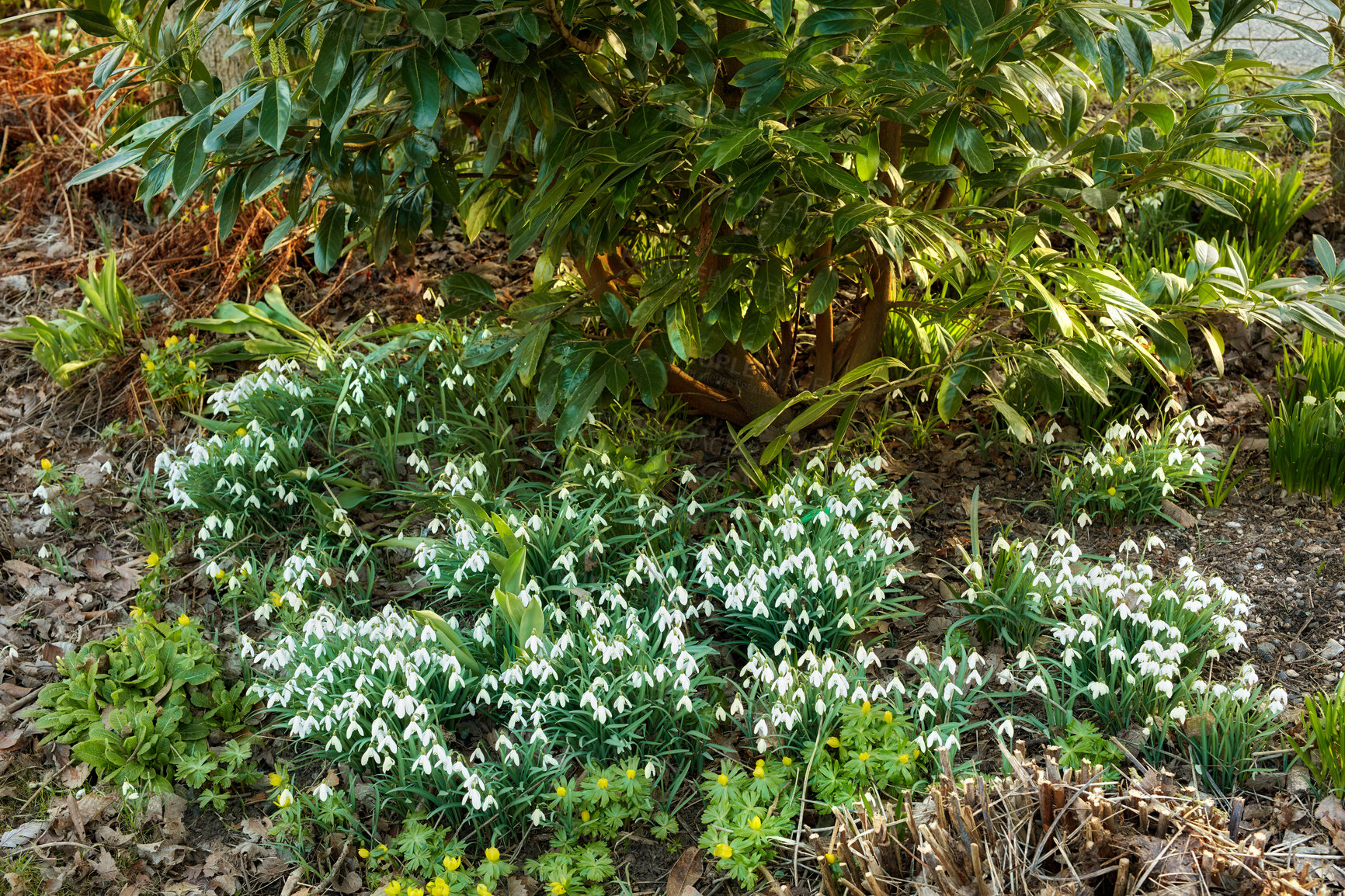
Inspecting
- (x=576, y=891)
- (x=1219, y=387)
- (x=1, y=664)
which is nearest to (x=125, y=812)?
(x=1, y=664)

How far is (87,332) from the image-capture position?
12.6 ft

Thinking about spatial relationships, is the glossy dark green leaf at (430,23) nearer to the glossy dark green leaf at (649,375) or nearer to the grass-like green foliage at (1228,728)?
the glossy dark green leaf at (649,375)

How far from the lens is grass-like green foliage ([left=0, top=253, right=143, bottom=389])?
3820mm

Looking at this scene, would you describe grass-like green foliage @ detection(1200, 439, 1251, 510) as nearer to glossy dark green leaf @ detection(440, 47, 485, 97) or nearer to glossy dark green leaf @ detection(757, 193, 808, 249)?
glossy dark green leaf @ detection(757, 193, 808, 249)

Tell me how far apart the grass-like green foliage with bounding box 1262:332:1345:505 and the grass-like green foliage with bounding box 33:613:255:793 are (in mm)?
2974

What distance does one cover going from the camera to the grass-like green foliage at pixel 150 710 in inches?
101

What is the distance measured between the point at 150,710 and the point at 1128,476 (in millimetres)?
2732

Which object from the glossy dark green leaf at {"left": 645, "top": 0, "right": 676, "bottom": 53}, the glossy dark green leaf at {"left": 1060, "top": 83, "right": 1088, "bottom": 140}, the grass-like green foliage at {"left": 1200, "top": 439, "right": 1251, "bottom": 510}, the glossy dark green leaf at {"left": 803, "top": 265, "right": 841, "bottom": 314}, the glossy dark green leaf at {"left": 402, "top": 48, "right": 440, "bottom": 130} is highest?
the glossy dark green leaf at {"left": 645, "top": 0, "right": 676, "bottom": 53}

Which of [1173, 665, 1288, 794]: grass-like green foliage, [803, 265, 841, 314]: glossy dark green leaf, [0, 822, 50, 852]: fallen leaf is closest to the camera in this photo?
[1173, 665, 1288, 794]: grass-like green foliage

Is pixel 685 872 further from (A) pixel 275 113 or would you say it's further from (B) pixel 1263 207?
(B) pixel 1263 207

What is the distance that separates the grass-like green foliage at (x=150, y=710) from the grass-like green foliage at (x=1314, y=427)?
297cm

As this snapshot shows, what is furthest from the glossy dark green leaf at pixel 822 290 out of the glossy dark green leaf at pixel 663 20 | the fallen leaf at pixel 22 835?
the fallen leaf at pixel 22 835

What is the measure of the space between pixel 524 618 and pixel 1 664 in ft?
5.15

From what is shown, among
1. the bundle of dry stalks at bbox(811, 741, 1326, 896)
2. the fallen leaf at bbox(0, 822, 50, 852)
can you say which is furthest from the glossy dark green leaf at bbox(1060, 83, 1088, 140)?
the fallen leaf at bbox(0, 822, 50, 852)
